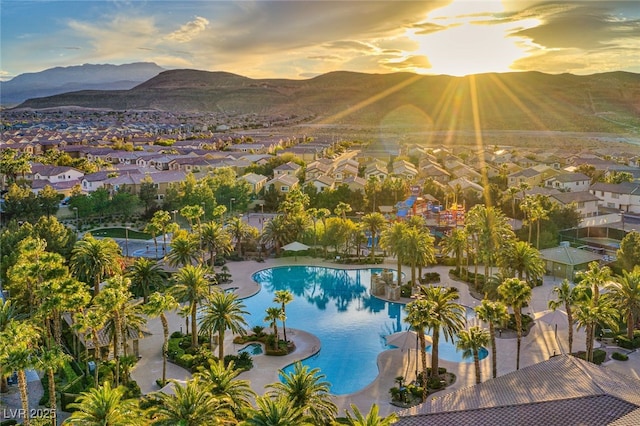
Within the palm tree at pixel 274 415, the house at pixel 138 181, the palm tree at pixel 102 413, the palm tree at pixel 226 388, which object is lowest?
the palm tree at pixel 226 388

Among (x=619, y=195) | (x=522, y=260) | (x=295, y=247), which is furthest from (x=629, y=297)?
(x=619, y=195)

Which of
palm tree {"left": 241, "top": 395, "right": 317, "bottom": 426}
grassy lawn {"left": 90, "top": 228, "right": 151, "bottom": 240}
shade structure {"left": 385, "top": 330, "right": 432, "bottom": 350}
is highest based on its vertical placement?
palm tree {"left": 241, "top": 395, "right": 317, "bottom": 426}

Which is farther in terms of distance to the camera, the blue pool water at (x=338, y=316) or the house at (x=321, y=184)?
the house at (x=321, y=184)

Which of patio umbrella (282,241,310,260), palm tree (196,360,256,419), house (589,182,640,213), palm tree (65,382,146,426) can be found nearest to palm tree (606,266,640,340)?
palm tree (196,360,256,419)

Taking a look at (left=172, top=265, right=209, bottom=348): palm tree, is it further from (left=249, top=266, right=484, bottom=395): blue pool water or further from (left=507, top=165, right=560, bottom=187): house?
(left=507, top=165, right=560, bottom=187): house

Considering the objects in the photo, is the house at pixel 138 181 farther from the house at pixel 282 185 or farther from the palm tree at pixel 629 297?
the palm tree at pixel 629 297

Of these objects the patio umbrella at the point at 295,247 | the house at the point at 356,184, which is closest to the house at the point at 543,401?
the patio umbrella at the point at 295,247

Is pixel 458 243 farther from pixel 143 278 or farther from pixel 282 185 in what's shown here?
pixel 282 185

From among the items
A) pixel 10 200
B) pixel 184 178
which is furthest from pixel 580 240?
pixel 10 200
